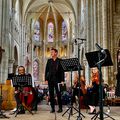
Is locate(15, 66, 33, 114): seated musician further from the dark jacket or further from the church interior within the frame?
the church interior

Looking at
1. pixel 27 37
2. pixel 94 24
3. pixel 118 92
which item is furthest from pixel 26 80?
pixel 27 37

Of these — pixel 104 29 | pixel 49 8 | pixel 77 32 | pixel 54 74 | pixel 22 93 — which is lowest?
pixel 22 93

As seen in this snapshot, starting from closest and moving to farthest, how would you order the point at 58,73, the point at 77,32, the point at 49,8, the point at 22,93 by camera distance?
1. the point at 58,73
2. the point at 22,93
3. the point at 77,32
4. the point at 49,8

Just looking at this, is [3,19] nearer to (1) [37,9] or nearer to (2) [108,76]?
(2) [108,76]

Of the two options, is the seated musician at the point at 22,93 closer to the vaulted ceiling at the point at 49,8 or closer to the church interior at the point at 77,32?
the church interior at the point at 77,32

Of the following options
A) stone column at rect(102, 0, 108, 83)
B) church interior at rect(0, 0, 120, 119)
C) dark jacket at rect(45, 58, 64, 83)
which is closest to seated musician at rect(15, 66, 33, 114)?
dark jacket at rect(45, 58, 64, 83)

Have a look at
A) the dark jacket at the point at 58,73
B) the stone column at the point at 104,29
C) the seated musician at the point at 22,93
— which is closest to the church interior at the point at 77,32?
the stone column at the point at 104,29

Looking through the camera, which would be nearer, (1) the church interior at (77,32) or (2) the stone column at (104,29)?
(1) the church interior at (77,32)

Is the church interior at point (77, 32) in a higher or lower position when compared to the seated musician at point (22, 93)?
higher

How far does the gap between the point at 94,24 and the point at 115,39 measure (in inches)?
99.1

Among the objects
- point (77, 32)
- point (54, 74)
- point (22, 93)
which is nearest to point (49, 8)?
point (77, 32)

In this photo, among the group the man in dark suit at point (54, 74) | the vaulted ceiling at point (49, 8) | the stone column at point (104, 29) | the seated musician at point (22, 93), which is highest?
the vaulted ceiling at point (49, 8)

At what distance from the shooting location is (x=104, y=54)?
677 cm

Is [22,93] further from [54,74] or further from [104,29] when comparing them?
[104,29]
